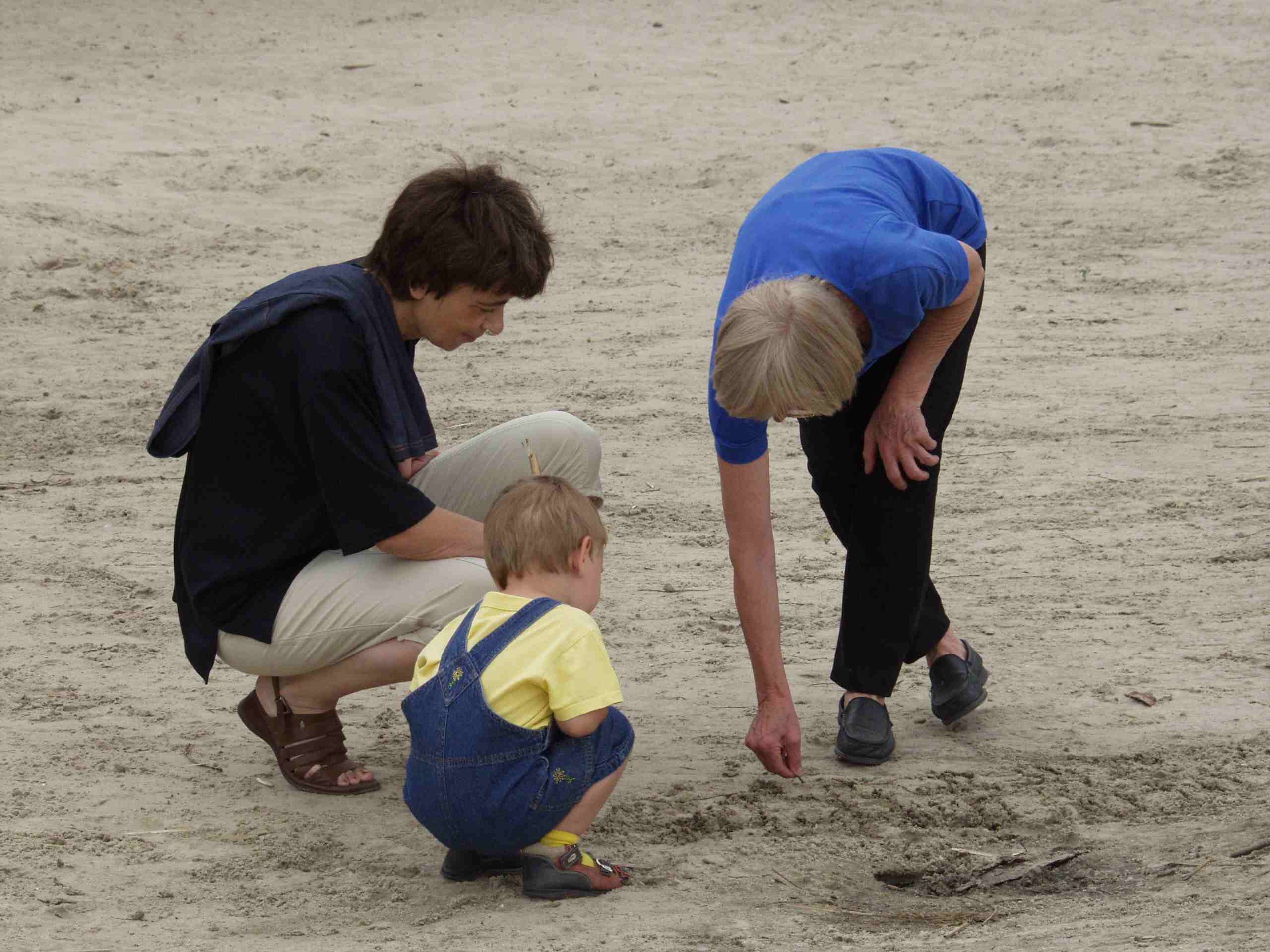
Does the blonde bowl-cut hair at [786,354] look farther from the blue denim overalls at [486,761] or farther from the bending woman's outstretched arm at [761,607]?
the blue denim overalls at [486,761]

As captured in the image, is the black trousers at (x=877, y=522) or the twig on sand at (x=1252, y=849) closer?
the twig on sand at (x=1252, y=849)

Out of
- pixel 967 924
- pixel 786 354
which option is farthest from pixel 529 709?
pixel 967 924

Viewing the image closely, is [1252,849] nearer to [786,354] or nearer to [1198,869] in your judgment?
[1198,869]

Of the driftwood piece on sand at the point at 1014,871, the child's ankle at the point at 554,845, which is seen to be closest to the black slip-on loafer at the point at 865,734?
the driftwood piece on sand at the point at 1014,871

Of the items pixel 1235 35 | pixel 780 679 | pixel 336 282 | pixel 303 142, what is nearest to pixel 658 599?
pixel 780 679

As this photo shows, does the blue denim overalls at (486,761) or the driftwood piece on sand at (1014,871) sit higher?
the blue denim overalls at (486,761)

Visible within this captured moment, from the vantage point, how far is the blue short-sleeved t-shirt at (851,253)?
9.31 feet

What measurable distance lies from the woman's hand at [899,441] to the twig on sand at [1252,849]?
101 cm

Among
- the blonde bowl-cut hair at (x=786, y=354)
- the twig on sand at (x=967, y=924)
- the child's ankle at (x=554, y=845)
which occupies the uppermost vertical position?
the blonde bowl-cut hair at (x=786, y=354)

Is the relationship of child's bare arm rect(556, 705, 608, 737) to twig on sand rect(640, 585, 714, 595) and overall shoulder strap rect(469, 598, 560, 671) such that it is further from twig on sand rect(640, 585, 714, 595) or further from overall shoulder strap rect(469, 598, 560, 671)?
twig on sand rect(640, 585, 714, 595)

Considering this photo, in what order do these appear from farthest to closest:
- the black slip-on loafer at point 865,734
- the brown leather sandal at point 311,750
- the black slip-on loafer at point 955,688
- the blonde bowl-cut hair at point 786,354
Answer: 1. the black slip-on loafer at point 955,688
2. the black slip-on loafer at point 865,734
3. the brown leather sandal at point 311,750
4. the blonde bowl-cut hair at point 786,354

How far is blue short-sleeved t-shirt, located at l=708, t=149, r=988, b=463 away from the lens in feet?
9.31

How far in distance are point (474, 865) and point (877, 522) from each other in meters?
1.20

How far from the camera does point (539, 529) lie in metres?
2.73
